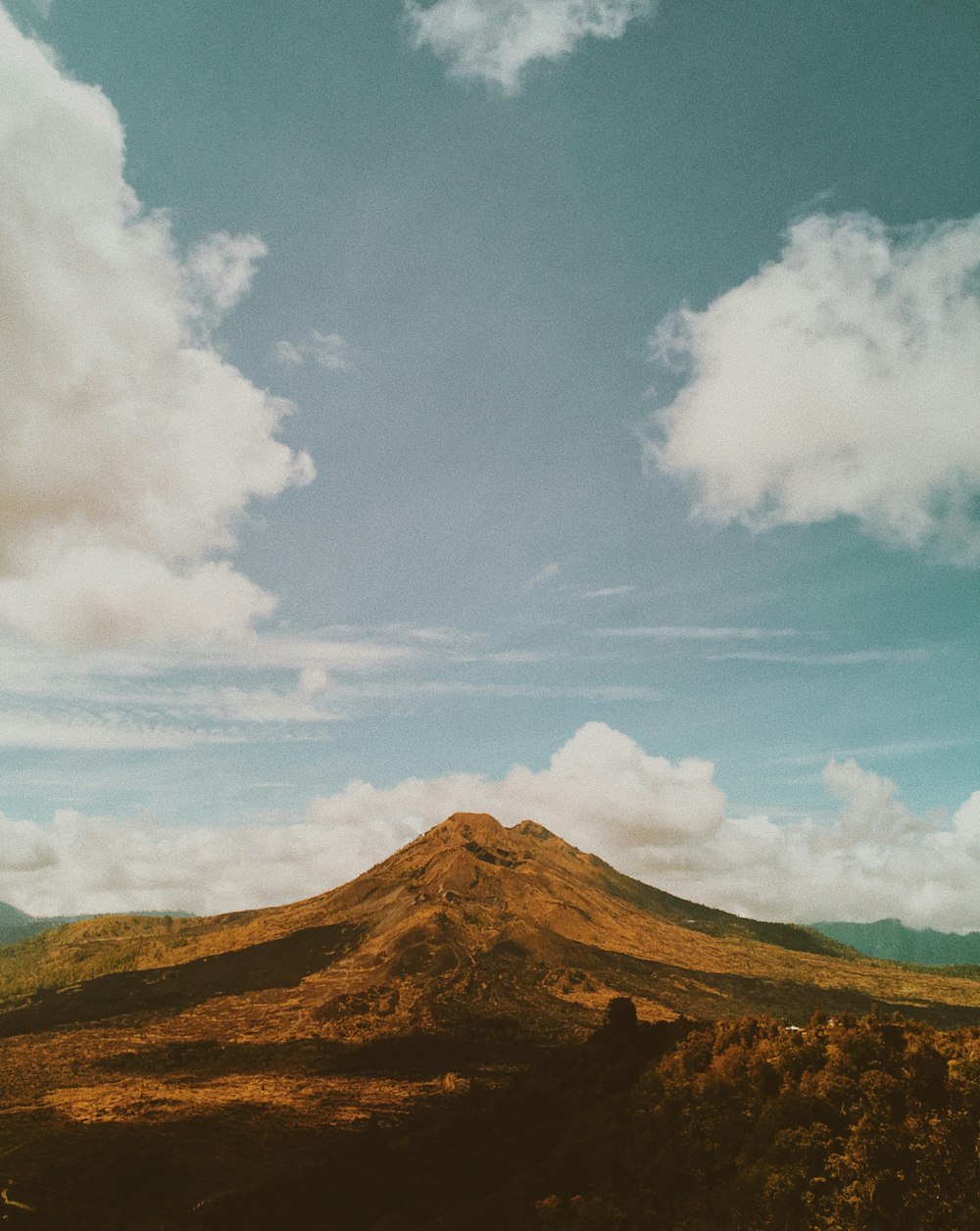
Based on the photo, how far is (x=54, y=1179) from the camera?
87.6m

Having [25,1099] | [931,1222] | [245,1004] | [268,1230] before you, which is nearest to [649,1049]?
[931,1222]

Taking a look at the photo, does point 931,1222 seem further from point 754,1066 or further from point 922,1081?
point 754,1066

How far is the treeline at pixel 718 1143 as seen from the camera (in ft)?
115

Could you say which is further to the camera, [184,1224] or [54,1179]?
[54,1179]

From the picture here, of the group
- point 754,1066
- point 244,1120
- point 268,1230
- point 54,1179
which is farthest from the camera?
point 244,1120

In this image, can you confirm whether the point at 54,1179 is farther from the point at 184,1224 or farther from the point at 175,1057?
the point at 175,1057

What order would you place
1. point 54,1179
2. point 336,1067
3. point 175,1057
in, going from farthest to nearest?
point 175,1057 → point 336,1067 → point 54,1179

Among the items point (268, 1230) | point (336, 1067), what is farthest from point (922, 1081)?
point (336, 1067)

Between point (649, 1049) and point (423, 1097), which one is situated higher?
point (649, 1049)

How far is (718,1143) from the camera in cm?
4272

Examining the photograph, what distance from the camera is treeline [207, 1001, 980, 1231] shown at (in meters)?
35.1

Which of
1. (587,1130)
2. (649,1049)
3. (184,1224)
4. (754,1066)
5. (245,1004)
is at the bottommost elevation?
(245,1004)

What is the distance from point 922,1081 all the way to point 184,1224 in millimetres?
75965

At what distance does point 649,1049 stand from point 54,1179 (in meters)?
81.1
